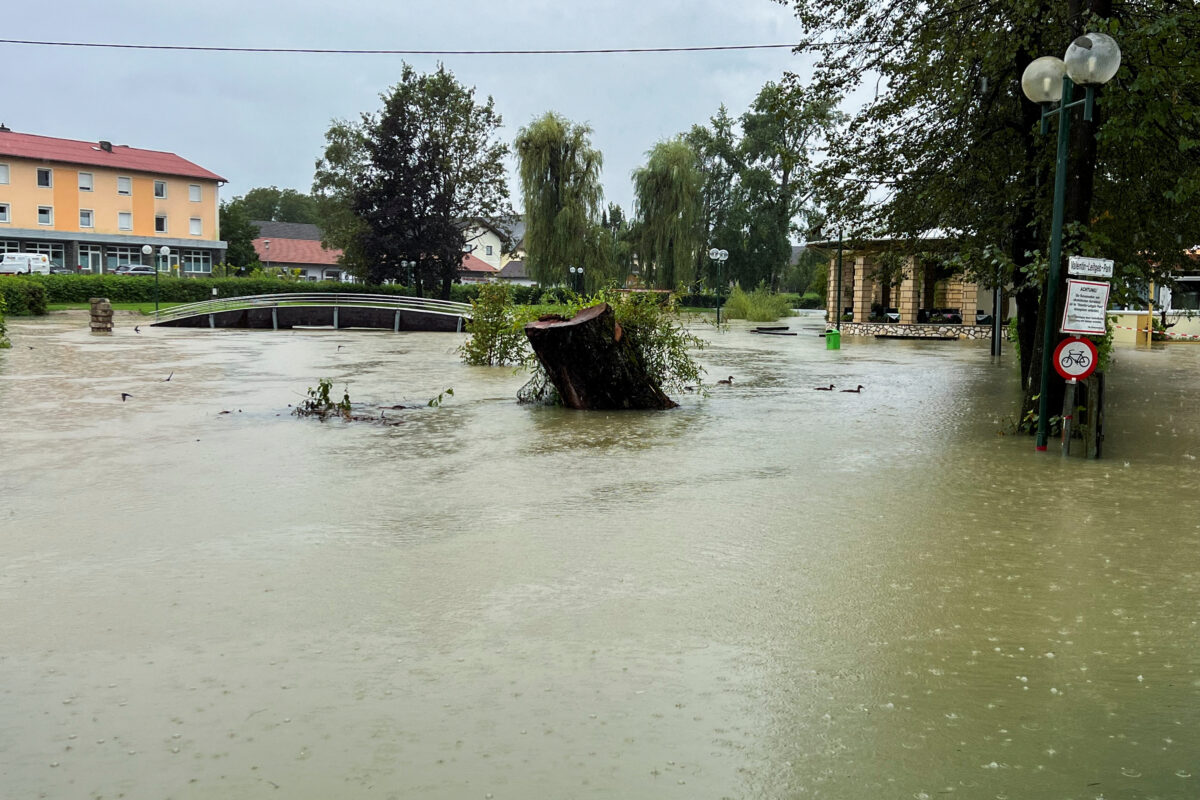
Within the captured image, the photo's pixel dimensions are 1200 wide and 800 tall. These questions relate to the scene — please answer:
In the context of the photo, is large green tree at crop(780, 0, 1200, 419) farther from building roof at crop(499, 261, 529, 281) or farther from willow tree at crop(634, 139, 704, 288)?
building roof at crop(499, 261, 529, 281)

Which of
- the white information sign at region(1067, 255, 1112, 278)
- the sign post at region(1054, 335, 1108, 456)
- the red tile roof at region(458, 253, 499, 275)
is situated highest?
the red tile roof at region(458, 253, 499, 275)

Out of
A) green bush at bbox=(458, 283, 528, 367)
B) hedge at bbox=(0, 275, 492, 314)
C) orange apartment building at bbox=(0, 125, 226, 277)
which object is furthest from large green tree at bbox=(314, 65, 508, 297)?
green bush at bbox=(458, 283, 528, 367)

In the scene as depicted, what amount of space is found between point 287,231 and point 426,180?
52.7m

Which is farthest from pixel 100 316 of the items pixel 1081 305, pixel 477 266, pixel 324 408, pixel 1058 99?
pixel 477 266

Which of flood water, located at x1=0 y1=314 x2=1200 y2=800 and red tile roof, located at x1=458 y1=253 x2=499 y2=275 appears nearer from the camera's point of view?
flood water, located at x1=0 y1=314 x2=1200 y2=800

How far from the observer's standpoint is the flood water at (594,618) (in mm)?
3316

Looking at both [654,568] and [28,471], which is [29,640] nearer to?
[654,568]

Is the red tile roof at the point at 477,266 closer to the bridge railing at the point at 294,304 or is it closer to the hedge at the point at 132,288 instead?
the hedge at the point at 132,288

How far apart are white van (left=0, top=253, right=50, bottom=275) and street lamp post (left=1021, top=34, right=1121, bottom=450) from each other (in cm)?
5569

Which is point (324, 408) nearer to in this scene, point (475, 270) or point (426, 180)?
point (426, 180)

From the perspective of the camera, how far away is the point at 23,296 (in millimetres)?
38438

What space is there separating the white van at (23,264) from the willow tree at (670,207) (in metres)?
31.1

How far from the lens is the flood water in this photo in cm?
332

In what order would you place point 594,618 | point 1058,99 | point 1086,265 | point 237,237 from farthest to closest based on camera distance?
point 237,237
point 1058,99
point 1086,265
point 594,618
